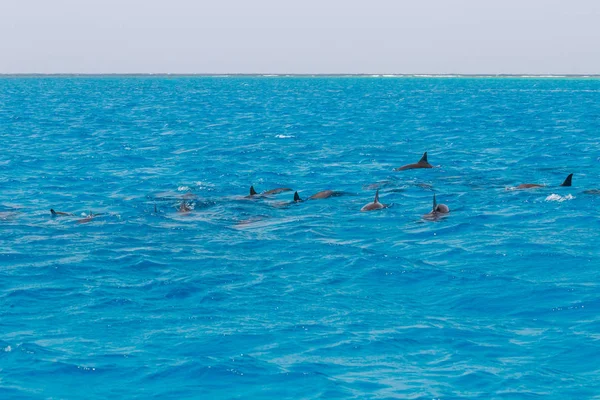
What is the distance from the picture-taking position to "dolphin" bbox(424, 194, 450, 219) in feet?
66.1

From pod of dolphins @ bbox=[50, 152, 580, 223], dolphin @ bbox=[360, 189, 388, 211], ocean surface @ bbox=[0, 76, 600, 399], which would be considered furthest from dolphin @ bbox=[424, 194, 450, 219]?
dolphin @ bbox=[360, 189, 388, 211]

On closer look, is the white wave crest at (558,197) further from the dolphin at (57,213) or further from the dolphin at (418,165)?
the dolphin at (57,213)

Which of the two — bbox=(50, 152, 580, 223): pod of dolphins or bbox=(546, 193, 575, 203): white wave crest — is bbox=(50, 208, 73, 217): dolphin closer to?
bbox=(50, 152, 580, 223): pod of dolphins

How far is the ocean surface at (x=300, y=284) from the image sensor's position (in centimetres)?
984

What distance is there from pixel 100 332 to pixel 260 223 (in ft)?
27.9

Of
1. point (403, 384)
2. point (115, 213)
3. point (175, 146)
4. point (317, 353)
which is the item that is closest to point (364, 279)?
point (317, 353)

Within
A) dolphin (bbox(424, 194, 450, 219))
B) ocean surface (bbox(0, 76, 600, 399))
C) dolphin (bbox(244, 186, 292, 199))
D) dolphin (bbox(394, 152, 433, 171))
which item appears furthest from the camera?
dolphin (bbox(394, 152, 433, 171))

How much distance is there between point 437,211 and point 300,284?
7752 millimetres

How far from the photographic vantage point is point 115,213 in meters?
21.4

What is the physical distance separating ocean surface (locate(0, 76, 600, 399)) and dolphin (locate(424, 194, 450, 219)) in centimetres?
35

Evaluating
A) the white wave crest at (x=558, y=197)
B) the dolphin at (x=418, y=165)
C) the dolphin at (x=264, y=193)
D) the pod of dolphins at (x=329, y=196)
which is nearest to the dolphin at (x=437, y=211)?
the pod of dolphins at (x=329, y=196)

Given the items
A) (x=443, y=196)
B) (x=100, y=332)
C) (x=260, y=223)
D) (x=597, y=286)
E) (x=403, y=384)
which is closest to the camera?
(x=403, y=384)

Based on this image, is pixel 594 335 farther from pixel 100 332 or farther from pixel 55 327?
pixel 55 327

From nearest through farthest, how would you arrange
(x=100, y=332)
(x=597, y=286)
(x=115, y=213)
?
(x=100, y=332) < (x=597, y=286) < (x=115, y=213)
